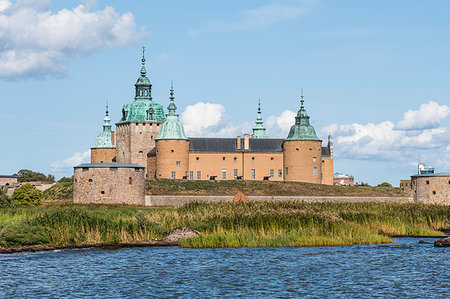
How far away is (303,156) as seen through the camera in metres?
89.8

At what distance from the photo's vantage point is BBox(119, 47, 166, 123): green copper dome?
93.1 meters

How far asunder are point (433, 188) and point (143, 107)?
46085 mm

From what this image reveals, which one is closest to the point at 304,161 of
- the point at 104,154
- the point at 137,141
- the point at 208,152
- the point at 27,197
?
the point at 208,152

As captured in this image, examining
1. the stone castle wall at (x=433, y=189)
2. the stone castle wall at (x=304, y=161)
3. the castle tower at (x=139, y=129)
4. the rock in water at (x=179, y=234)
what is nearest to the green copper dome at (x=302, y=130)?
the stone castle wall at (x=304, y=161)

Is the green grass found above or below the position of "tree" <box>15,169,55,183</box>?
below

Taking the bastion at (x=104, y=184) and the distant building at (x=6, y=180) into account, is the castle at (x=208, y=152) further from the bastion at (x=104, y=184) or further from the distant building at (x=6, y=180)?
the bastion at (x=104, y=184)

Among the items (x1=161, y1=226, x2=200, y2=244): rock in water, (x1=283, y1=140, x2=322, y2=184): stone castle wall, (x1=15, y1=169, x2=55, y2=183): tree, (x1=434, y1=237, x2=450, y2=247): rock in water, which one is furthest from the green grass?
(x1=15, y1=169, x2=55, y2=183): tree

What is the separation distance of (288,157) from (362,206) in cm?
4803

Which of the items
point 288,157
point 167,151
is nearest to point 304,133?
point 288,157

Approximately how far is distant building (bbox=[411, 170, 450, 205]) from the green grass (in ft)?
69.6

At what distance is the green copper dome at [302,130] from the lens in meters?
90.1

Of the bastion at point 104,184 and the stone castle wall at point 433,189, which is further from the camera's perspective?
the stone castle wall at point 433,189

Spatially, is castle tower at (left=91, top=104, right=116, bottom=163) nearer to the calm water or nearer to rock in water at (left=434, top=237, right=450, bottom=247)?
the calm water

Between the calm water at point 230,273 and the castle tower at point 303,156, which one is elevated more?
the castle tower at point 303,156
